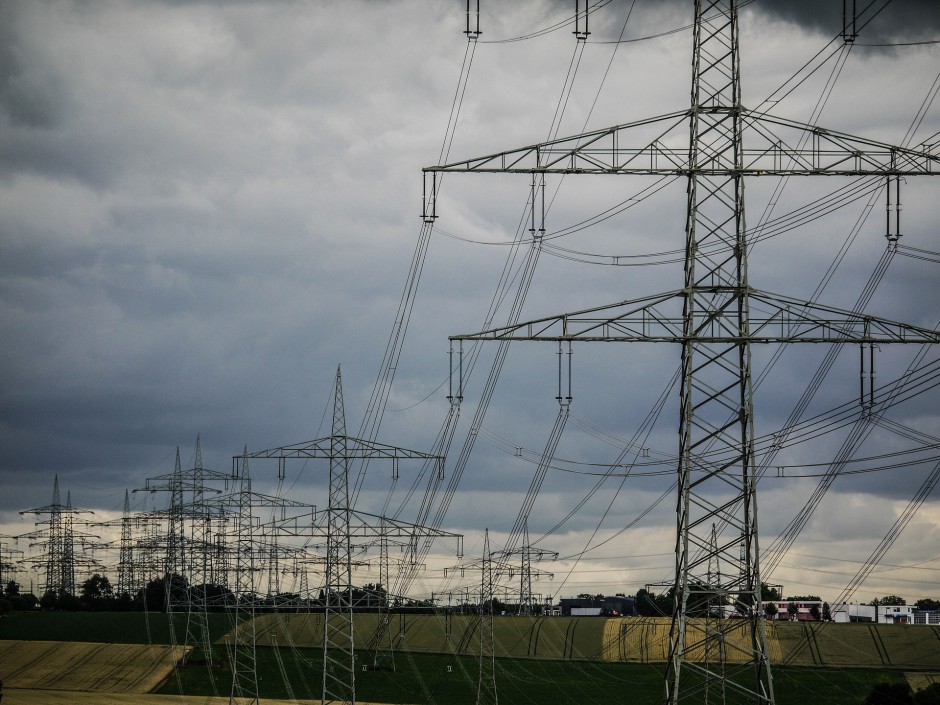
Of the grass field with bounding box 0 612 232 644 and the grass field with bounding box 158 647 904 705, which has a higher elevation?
the grass field with bounding box 0 612 232 644

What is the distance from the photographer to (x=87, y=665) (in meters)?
133

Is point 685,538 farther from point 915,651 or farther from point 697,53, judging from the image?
point 915,651

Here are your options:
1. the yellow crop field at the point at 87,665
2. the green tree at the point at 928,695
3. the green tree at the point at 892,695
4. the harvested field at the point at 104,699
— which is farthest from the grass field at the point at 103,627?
the green tree at the point at 928,695

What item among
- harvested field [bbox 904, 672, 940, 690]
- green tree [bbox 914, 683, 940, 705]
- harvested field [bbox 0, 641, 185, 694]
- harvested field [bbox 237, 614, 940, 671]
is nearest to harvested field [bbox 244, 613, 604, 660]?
harvested field [bbox 237, 614, 940, 671]

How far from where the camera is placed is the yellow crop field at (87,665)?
401 ft

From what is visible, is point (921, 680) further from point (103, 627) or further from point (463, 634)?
point (103, 627)

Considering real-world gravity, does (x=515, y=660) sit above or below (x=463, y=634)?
below

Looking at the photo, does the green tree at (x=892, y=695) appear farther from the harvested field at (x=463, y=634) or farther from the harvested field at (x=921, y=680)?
the harvested field at (x=463, y=634)

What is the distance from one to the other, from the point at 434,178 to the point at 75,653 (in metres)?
108

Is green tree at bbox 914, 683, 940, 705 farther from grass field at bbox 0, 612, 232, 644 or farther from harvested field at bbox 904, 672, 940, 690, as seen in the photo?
grass field at bbox 0, 612, 232, 644

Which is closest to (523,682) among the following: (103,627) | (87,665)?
(87,665)

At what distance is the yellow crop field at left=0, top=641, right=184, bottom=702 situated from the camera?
12231 cm

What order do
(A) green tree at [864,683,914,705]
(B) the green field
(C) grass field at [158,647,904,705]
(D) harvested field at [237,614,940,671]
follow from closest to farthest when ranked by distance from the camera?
(A) green tree at [864,683,914,705], (C) grass field at [158,647,904,705], (B) the green field, (D) harvested field at [237,614,940,671]

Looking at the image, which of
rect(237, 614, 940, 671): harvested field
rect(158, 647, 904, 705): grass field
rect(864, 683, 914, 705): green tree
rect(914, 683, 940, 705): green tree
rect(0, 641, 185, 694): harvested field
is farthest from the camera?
rect(237, 614, 940, 671): harvested field
